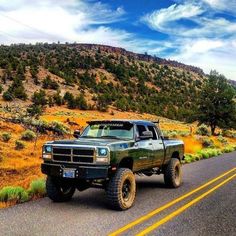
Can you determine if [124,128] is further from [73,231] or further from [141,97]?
[141,97]

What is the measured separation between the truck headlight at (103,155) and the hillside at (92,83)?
53.6 meters

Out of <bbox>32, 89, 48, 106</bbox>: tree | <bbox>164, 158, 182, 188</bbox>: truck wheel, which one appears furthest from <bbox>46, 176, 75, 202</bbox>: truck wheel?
<bbox>32, 89, 48, 106</bbox>: tree

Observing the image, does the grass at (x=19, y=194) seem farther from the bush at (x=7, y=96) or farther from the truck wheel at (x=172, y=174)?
the bush at (x=7, y=96)

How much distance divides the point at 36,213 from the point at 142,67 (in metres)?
123

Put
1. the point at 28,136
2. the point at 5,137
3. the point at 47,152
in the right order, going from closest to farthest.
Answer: the point at 47,152
the point at 5,137
the point at 28,136

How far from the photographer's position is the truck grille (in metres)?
9.88

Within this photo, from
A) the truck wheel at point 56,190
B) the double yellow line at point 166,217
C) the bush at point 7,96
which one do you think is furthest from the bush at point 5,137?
the bush at point 7,96

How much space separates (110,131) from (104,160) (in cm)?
183

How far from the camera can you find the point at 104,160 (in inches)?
385

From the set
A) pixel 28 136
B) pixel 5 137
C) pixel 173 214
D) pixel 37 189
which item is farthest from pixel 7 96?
pixel 173 214

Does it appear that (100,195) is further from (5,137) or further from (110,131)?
(5,137)

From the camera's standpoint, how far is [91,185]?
10273 millimetres

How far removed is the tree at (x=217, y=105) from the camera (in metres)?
59.1

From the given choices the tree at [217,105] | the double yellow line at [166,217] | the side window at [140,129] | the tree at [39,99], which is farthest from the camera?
the tree at [39,99]
